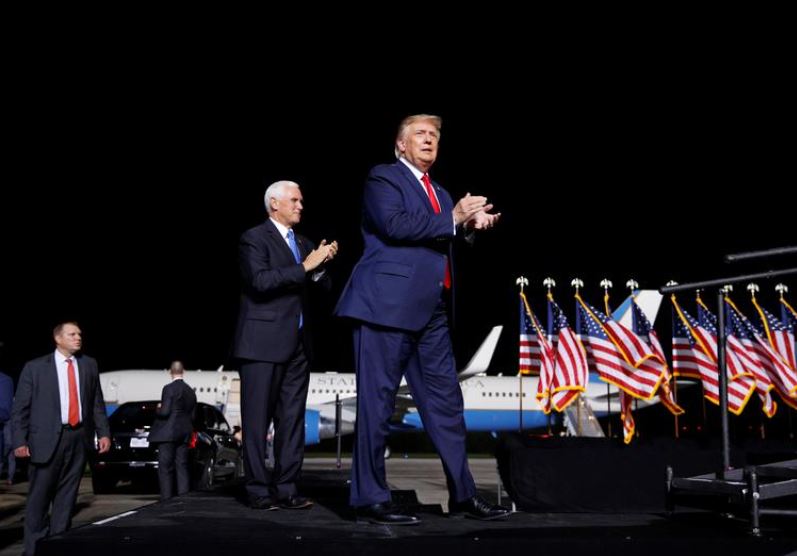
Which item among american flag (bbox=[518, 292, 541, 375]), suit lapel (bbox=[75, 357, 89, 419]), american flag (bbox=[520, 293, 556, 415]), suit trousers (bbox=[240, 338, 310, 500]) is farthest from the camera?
american flag (bbox=[518, 292, 541, 375])

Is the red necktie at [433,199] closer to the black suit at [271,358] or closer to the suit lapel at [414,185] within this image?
the suit lapel at [414,185]

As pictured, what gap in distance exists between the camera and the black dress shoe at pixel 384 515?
2969 millimetres

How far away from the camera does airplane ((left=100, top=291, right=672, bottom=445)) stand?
3067 centimetres

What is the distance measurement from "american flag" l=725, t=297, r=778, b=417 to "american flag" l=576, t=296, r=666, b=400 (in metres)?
1.36

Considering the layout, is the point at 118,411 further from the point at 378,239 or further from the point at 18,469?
the point at 378,239

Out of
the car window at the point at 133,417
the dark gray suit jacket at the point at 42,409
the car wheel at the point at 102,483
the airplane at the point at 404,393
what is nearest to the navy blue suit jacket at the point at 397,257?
the dark gray suit jacket at the point at 42,409

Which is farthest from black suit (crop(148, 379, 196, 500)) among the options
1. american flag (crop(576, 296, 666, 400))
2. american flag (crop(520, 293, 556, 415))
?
american flag (crop(520, 293, 556, 415))

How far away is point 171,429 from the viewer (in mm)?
9344

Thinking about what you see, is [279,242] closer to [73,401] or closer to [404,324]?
[404,324]

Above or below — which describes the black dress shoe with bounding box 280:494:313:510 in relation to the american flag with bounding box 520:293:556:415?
below

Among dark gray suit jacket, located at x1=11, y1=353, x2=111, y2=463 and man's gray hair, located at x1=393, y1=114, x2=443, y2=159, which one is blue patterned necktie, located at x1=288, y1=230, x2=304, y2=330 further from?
dark gray suit jacket, located at x1=11, y1=353, x2=111, y2=463

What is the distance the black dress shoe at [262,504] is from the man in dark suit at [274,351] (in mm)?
74

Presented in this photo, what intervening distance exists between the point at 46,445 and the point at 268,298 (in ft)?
7.84

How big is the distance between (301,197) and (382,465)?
176cm
